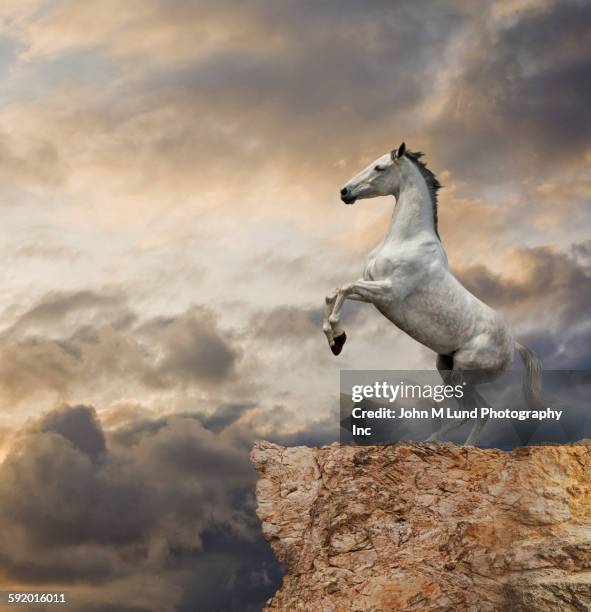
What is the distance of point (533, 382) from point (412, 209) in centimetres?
211

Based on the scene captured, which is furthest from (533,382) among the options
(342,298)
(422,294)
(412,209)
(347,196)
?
(347,196)

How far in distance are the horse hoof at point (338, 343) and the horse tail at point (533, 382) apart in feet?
6.61

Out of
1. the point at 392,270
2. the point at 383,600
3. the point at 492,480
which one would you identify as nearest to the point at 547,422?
the point at 492,480

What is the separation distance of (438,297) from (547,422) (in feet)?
5.34

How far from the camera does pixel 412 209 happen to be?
346 inches

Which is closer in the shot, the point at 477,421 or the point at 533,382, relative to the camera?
the point at 477,421

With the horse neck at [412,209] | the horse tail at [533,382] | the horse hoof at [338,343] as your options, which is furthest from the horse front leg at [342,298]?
the horse tail at [533,382]

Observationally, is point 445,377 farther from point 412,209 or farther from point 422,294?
point 412,209

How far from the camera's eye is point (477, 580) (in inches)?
284

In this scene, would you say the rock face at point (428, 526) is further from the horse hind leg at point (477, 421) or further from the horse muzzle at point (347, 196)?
the horse muzzle at point (347, 196)

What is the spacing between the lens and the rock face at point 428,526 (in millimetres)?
7160

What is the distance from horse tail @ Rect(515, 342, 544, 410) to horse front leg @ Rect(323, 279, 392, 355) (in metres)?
1.77

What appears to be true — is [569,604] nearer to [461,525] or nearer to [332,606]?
[461,525]

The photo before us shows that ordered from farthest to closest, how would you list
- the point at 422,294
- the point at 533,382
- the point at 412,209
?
the point at 533,382
the point at 412,209
the point at 422,294
